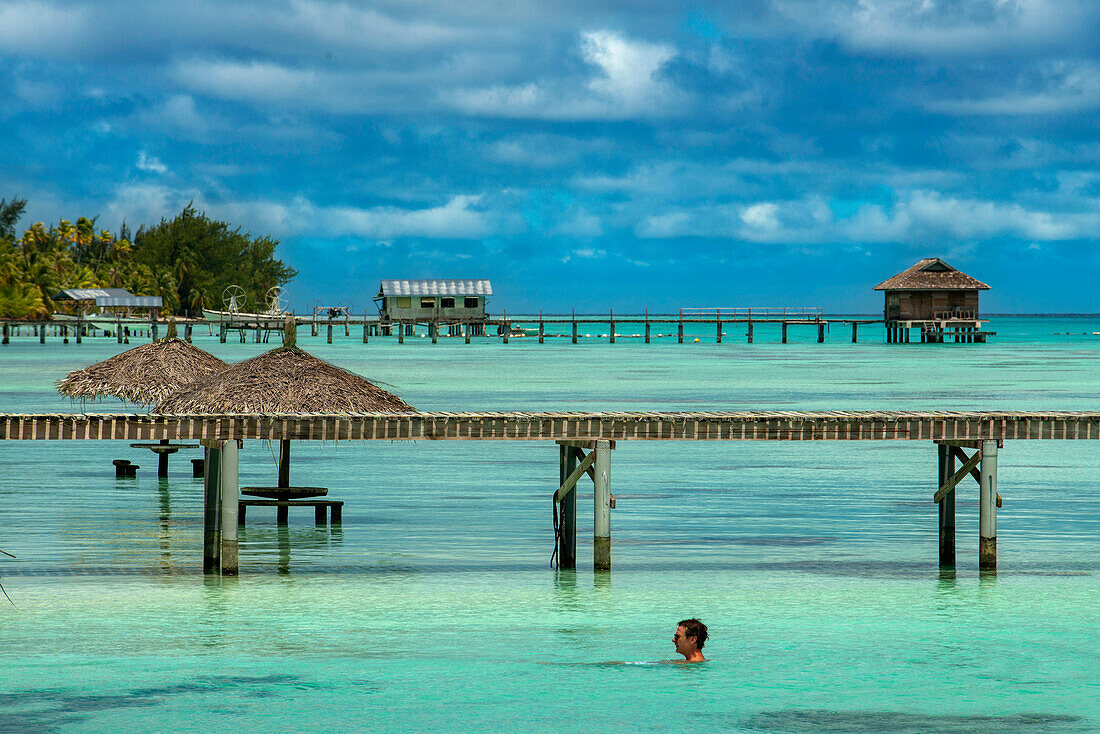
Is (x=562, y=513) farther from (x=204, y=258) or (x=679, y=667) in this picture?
(x=204, y=258)

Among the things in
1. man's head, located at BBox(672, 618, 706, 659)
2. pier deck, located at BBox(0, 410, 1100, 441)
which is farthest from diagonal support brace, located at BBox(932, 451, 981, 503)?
man's head, located at BBox(672, 618, 706, 659)

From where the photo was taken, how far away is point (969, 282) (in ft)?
295

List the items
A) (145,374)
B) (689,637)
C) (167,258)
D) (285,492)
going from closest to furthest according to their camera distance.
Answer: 1. (689,637)
2. (285,492)
3. (145,374)
4. (167,258)

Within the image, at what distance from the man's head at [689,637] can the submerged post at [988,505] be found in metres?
3.86

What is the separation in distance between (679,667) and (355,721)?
2446mm

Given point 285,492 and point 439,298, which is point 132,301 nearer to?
point 439,298

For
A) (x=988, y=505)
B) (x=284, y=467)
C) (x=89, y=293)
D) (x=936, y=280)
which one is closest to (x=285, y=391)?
(x=284, y=467)

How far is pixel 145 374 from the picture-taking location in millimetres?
18969

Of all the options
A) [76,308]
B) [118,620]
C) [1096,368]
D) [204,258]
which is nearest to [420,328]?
[204,258]

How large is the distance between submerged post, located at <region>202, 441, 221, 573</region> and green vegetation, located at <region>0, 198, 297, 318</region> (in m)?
105

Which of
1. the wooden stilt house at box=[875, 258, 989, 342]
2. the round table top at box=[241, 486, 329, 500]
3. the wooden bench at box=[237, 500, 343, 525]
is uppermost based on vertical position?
the wooden stilt house at box=[875, 258, 989, 342]

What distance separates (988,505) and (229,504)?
6.72m

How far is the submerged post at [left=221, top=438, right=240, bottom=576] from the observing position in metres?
12.1

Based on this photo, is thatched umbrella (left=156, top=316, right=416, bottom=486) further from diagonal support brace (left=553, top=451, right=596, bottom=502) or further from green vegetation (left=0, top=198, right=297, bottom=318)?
green vegetation (left=0, top=198, right=297, bottom=318)
